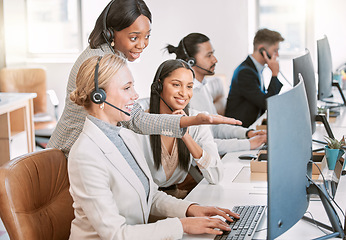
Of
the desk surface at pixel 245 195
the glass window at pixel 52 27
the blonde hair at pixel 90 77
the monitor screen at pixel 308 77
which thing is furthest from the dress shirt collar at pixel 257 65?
the glass window at pixel 52 27

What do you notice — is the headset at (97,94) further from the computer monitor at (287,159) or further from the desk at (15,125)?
the desk at (15,125)

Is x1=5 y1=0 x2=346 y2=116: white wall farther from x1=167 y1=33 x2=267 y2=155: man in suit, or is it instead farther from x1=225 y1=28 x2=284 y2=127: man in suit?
x1=167 y1=33 x2=267 y2=155: man in suit

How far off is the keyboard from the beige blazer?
15cm

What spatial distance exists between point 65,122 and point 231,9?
395 centimetres

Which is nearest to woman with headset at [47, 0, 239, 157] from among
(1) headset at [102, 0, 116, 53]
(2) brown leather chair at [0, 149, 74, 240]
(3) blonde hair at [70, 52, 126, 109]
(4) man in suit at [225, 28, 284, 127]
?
(1) headset at [102, 0, 116, 53]

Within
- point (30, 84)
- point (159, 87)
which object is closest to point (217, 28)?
point (30, 84)

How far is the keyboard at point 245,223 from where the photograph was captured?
57.5 inches

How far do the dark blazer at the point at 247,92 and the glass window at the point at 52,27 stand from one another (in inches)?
125

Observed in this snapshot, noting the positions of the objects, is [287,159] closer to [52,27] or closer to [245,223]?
[245,223]

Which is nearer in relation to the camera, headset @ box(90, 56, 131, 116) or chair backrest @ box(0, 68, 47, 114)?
headset @ box(90, 56, 131, 116)

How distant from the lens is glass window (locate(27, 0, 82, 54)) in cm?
643

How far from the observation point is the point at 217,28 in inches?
219

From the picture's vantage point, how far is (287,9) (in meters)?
5.75

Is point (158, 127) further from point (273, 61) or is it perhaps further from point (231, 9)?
point (231, 9)
